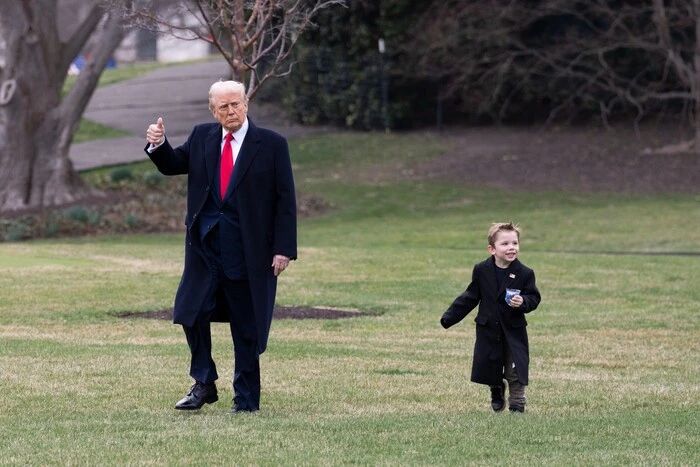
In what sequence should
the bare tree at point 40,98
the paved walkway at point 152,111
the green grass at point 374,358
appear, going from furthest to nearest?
1. the paved walkway at point 152,111
2. the bare tree at point 40,98
3. the green grass at point 374,358

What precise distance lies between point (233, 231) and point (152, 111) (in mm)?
30996

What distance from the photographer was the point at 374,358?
10.1 m

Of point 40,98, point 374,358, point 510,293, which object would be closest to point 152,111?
point 40,98

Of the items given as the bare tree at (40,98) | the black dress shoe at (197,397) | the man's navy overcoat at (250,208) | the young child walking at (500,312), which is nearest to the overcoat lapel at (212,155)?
the man's navy overcoat at (250,208)

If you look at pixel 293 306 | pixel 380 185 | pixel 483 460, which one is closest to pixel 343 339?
pixel 293 306

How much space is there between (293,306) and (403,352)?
3229mm

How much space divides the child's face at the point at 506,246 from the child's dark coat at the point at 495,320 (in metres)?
0.09

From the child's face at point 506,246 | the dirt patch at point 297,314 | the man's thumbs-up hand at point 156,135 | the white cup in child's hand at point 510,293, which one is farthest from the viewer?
the dirt patch at point 297,314

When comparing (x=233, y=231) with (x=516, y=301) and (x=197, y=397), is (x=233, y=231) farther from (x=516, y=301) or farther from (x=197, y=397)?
(x=516, y=301)

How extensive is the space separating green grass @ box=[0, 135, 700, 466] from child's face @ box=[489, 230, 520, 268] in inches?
37.2

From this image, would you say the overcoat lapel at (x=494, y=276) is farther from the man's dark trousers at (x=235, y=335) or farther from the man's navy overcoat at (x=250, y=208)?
the man's dark trousers at (x=235, y=335)

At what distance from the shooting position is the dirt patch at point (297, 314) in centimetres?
1269

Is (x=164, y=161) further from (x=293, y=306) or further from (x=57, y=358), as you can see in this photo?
(x=293, y=306)

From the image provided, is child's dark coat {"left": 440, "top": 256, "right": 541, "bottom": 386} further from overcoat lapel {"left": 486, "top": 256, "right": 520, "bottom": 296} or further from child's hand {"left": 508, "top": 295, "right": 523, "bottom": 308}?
child's hand {"left": 508, "top": 295, "right": 523, "bottom": 308}
